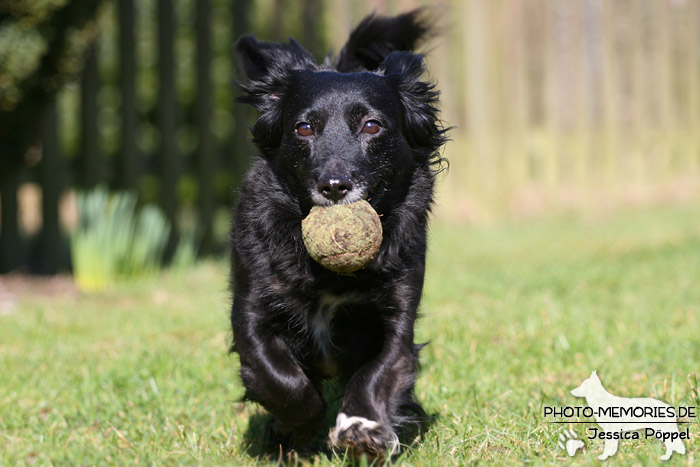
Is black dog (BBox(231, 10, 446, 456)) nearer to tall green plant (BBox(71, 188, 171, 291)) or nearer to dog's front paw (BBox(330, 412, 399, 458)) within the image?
dog's front paw (BBox(330, 412, 399, 458))

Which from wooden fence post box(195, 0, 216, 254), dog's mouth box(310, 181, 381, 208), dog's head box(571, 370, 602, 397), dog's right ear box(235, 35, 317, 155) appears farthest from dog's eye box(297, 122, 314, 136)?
wooden fence post box(195, 0, 216, 254)

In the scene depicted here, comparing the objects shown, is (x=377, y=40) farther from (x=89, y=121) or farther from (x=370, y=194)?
(x=89, y=121)

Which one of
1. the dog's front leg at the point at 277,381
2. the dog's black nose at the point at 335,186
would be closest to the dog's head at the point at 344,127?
the dog's black nose at the point at 335,186

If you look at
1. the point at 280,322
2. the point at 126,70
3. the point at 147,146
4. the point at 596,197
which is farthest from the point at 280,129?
the point at 596,197

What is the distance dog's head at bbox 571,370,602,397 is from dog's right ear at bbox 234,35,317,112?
1562 mm

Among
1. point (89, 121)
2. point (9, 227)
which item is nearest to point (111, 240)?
point (9, 227)

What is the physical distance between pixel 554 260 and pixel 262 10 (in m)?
3.55

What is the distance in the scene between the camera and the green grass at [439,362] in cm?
275

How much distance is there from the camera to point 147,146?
8.74m

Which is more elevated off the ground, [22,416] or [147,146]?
[147,146]

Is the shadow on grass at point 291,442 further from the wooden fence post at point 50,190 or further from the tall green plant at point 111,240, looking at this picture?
the wooden fence post at point 50,190

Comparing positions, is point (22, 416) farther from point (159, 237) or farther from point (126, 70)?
point (126, 70)

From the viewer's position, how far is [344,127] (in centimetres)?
292

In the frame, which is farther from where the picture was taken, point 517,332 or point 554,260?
point 554,260
